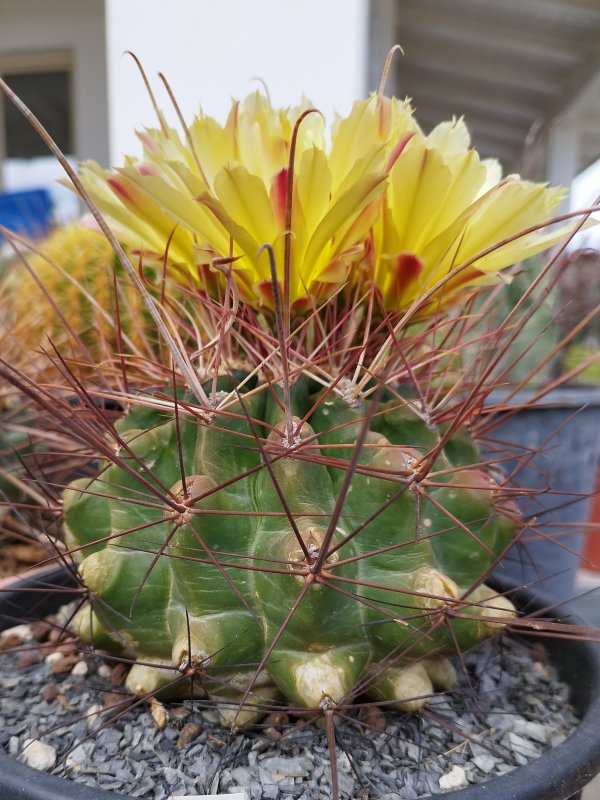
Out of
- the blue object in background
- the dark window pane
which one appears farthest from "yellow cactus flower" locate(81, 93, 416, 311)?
the dark window pane

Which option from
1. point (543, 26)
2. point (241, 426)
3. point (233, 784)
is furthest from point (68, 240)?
point (543, 26)

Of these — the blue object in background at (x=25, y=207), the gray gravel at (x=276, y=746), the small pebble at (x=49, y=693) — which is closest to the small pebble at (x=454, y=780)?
the gray gravel at (x=276, y=746)

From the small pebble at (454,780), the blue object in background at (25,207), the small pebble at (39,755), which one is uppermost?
the blue object in background at (25,207)

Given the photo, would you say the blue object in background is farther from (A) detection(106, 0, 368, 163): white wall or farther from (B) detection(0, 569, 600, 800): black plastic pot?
(B) detection(0, 569, 600, 800): black plastic pot

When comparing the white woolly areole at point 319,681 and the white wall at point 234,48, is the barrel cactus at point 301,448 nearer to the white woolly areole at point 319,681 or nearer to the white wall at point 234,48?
the white woolly areole at point 319,681

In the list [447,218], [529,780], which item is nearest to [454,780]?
[529,780]

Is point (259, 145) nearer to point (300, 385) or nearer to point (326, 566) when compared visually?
point (300, 385)

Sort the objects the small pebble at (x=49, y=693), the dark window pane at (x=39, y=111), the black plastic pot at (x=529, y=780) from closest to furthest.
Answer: the black plastic pot at (x=529, y=780) → the small pebble at (x=49, y=693) → the dark window pane at (x=39, y=111)
